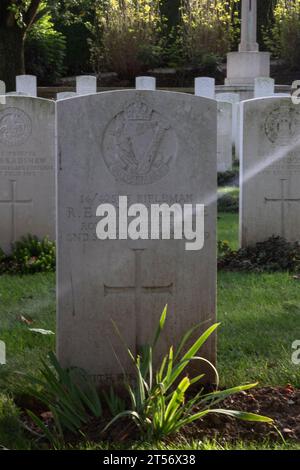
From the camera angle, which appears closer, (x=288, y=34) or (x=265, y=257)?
(x=265, y=257)

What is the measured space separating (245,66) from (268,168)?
11.1m

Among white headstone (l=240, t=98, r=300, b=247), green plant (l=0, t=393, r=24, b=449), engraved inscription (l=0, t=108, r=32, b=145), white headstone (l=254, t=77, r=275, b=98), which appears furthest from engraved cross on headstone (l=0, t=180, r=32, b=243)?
white headstone (l=254, t=77, r=275, b=98)

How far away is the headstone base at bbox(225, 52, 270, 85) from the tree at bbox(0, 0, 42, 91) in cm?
499

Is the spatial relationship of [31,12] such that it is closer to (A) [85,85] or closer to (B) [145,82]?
(A) [85,85]

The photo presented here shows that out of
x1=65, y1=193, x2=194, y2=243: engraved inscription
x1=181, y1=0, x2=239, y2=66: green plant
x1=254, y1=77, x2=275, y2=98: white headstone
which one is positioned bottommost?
x1=65, y1=193, x2=194, y2=243: engraved inscription

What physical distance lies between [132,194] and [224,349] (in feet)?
4.07

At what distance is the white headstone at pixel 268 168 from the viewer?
7500 millimetres

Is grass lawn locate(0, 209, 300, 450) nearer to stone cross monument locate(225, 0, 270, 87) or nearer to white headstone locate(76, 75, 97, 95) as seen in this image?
white headstone locate(76, 75, 97, 95)

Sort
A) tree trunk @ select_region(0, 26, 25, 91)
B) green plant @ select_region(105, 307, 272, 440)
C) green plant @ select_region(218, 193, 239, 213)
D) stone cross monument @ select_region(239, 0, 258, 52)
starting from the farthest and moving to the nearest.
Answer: stone cross monument @ select_region(239, 0, 258, 52) < tree trunk @ select_region(0, 26, 25, 91) < green plant @ select_region(218, 193, 239, 213) < green plant @ select_region(105, 307, 272, 440)

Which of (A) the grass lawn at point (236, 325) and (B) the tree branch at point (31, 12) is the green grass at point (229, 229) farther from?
(B) the tree branch at point (31, 12)

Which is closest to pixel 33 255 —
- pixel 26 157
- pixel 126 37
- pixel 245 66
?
pixel 26 157

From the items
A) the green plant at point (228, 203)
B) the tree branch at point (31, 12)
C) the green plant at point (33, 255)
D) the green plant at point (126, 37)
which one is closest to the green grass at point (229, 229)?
the green plant at point (228, 203)

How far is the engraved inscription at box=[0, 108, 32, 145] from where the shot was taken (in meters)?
7.52

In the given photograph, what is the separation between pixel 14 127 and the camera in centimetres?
756
